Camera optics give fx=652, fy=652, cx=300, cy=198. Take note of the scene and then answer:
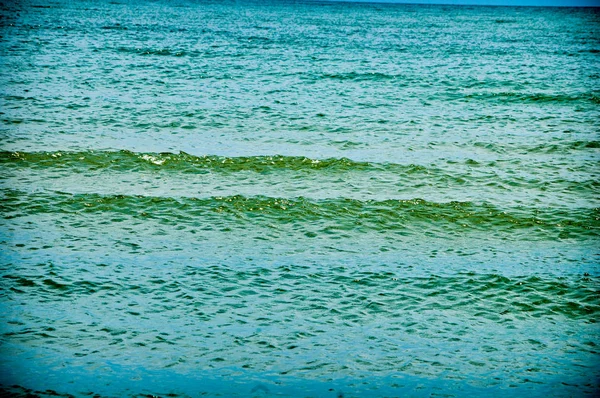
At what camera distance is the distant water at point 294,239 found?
6.07m

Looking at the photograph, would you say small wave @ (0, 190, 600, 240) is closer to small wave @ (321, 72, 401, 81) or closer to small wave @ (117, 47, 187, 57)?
small wave @ (321, 72, 401, 81)

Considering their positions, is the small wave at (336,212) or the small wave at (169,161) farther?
the small wave at (169,161)

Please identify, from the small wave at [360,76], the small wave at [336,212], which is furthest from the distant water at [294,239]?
the small wave at [360,76]

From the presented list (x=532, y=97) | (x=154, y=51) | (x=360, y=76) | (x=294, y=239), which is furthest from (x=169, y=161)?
(x=154, y=51)

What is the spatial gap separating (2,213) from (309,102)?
33.6 feet

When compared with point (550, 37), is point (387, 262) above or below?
below

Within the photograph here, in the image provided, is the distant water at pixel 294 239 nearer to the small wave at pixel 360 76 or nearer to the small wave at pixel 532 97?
the small wave at pixel 532 97

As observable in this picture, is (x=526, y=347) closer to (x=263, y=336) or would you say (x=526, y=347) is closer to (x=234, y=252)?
(x=263, y=336)

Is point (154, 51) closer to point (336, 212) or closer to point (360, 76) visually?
point (360, 76)

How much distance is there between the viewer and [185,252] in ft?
28.1

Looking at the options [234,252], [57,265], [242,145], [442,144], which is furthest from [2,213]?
[442,144]

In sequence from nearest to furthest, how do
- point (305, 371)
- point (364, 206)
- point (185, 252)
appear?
point (305, 371) < point (185, 252) < point (364, 206)

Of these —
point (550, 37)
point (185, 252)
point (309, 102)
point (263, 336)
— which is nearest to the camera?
point (263, 336)

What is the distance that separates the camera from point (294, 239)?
9.28 meters
